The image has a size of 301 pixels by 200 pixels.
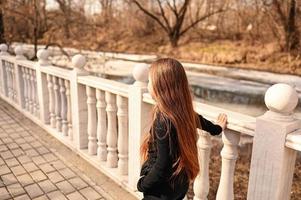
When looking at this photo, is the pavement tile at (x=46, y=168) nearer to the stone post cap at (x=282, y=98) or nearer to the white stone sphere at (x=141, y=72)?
the white stone sphere at (x=141, y=72)

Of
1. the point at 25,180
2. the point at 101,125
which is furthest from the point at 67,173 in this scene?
the point at 101,125

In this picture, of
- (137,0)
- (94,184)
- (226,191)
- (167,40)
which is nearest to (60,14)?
(94,184)

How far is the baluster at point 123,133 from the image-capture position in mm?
2947

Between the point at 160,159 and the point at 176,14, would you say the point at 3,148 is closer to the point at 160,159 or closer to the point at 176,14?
the point at 160,159

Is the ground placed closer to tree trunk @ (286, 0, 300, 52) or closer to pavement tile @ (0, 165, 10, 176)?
pavement tile @ (0, 165, 10, 176)

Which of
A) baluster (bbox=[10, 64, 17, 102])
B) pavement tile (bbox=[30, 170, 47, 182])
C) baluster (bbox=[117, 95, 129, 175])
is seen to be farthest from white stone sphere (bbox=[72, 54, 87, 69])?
baluster (bbox=[10, 64, 17, 102])

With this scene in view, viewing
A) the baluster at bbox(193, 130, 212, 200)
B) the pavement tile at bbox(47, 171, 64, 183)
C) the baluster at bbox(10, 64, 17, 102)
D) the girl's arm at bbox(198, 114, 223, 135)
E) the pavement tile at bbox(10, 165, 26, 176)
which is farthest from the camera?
the baluster at bbox(10, 64, 17, 102)

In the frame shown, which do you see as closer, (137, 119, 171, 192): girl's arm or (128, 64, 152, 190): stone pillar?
(137, 119, 171, 192): girl's arm

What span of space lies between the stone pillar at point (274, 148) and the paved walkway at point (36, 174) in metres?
1.65

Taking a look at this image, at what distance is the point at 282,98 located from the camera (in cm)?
156

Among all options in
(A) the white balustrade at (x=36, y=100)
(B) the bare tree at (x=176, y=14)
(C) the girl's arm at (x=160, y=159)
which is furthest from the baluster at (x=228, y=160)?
(B) the bare tree at (x=176, y=14)

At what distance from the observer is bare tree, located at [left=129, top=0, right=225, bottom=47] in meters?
24.8

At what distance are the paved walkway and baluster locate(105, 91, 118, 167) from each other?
0.31 m

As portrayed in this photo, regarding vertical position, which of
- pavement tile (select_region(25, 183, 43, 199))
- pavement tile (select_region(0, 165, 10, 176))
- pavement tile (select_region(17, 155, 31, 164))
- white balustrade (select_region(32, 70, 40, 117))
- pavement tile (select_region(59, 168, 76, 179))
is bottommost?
pavement tile (select_region(25, 183, 43, 199))
